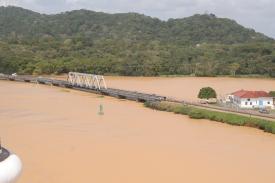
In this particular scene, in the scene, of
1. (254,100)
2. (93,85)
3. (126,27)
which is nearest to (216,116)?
(254,100)

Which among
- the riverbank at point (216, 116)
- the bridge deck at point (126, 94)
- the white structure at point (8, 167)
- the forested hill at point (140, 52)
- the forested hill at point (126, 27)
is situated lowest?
the riverbank at point (216, 116)

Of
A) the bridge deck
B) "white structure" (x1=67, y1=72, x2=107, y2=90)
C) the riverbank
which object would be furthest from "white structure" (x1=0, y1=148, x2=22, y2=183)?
"white structure" (x1=67, y1=72, x2=107, y2=90)

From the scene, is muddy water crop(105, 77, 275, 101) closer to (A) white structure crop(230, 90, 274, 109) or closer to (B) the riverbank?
(B) the riverbank

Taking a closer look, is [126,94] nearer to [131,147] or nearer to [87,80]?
[87,80]

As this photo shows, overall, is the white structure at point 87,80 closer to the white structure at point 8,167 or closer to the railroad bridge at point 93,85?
the railroad bridge at point 93,85

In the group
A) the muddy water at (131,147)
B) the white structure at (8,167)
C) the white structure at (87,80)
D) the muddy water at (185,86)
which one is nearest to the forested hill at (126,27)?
the muddy water at (185,86)

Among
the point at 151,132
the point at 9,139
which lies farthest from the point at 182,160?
the point at 9,139

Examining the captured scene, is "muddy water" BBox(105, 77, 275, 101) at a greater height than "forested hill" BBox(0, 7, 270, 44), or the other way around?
"forested hill" BBox(0, 7, 270, 44)

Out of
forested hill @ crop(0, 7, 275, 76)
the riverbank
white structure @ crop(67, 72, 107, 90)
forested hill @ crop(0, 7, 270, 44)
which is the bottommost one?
the riverbank
